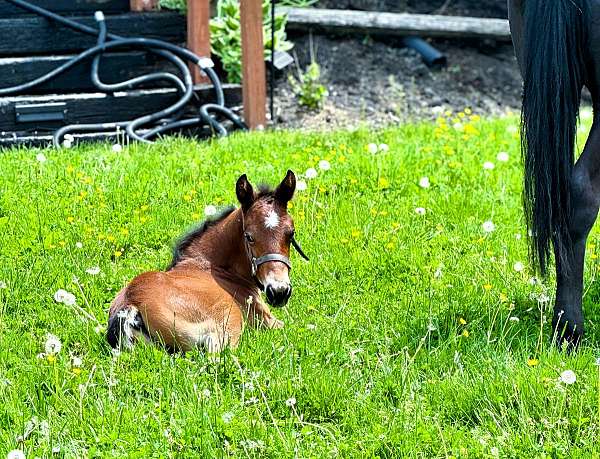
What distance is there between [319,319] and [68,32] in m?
4.45

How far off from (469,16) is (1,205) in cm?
652

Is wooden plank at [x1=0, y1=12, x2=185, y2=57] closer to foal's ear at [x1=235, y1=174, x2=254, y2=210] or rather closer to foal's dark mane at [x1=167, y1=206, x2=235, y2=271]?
foal's dark mane at [x1=167, y1=206, x2=235, y2=271]

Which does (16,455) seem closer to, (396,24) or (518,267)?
(518,267)

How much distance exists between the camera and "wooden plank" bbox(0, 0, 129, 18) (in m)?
8.39

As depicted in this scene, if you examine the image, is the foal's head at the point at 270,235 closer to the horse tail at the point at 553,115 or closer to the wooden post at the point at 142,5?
the horse tail at the point at 553,115

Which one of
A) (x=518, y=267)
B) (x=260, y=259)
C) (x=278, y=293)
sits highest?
(x=260, y=259)

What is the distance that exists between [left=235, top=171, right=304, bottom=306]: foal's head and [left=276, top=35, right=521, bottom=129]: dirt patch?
410cm

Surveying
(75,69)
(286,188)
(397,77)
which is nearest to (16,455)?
(286,188)

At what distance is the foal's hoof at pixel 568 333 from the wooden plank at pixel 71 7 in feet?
17.7

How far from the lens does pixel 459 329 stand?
4891mm

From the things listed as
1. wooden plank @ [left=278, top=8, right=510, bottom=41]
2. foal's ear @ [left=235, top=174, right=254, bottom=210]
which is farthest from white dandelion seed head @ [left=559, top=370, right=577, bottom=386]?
wooden plank @ [left=278, top=8, right=510, bottom=41]

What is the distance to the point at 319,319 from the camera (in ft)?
16.3

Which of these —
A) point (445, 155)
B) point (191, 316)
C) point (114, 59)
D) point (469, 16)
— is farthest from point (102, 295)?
point (469, 16)

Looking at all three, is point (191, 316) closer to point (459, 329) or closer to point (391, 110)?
point (459, 329)
